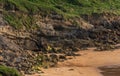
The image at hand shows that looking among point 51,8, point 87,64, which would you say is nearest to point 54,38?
point 51,8

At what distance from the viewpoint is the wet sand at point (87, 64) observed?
1543 inches

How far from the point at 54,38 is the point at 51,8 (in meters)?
5.43

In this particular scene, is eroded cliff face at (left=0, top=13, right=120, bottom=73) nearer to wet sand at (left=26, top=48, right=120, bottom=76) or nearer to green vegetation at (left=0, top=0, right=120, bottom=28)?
green vegetation at (left=0, top=0, right=120, bottom=28)

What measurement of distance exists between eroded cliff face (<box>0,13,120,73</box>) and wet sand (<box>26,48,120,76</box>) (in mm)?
1410

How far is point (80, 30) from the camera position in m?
54.5

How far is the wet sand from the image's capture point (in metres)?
39.2

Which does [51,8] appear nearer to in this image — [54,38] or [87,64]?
[54,38]

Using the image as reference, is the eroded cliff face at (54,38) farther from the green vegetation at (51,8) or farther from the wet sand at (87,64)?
the wet sand at (87,64)

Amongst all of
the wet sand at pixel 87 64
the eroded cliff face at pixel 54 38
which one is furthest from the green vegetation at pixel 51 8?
the wet sand at pixel 87 64

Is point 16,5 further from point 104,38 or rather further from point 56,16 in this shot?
point 104,38

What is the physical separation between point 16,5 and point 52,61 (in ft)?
35.8

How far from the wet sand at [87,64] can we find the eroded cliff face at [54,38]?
4.63 ft

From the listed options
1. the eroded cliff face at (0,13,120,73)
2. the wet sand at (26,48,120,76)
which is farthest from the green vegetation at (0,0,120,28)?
the wet sand at (26,48,120,76)

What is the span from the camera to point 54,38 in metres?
51.2
